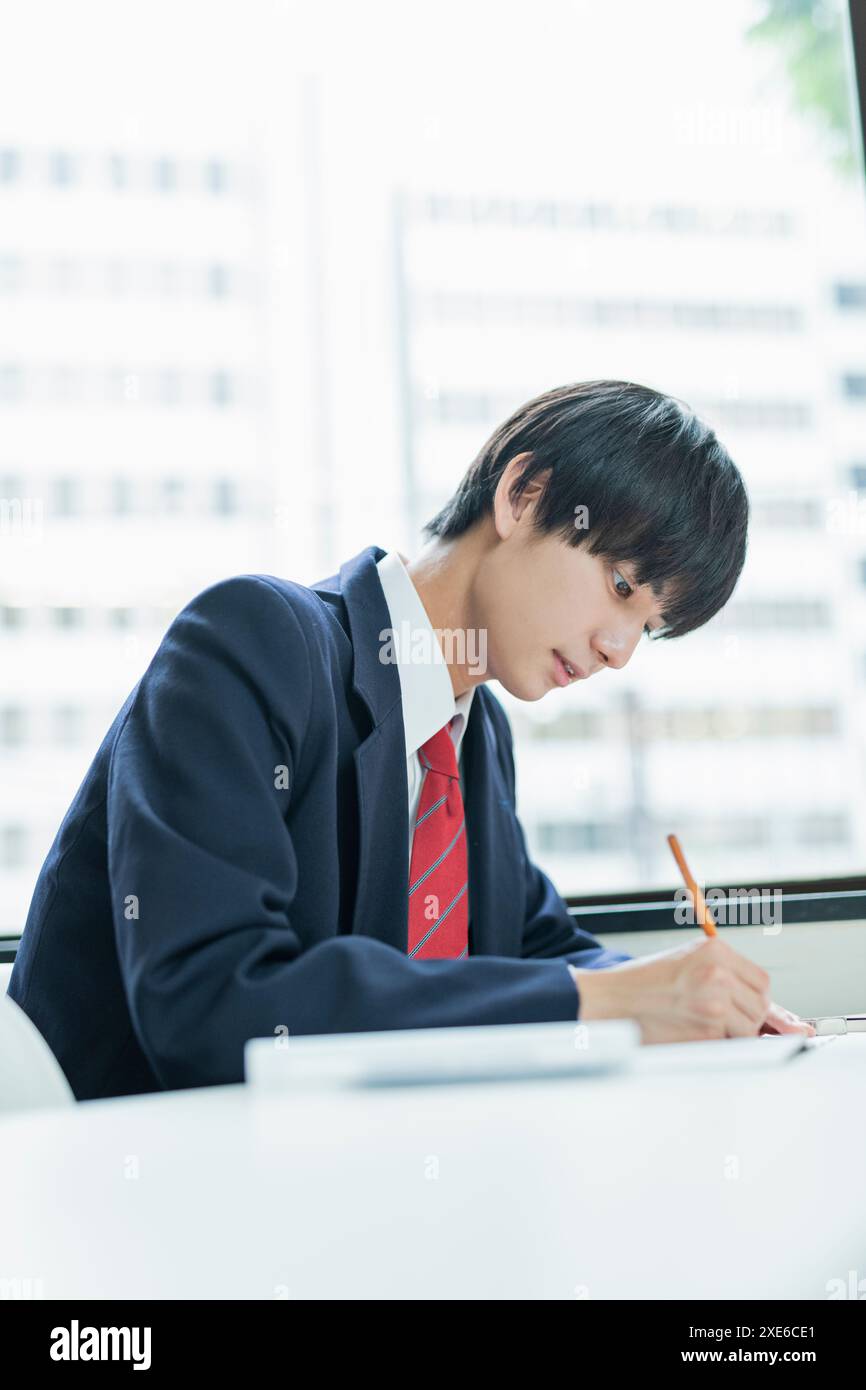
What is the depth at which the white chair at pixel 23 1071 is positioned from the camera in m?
0.83

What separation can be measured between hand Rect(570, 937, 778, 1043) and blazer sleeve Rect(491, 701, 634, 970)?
0.55 m

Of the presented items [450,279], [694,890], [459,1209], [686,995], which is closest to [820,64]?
[450,279]

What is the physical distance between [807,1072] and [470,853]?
76 centimetres

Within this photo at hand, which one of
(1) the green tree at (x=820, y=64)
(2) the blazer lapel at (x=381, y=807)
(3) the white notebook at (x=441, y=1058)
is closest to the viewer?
(3) the white notebook at (x=441, y=1058)

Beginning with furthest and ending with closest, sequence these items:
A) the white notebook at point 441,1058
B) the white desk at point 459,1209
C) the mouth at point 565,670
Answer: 1. the mouth at point 565,670
2. the white notebook at point 441,1058
3. the white desk at point 459,1209

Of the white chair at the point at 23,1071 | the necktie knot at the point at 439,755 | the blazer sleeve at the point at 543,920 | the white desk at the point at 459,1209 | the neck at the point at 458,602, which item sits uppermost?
the neck at the point at 458,602

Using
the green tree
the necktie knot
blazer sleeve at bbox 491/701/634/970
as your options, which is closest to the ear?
the necktie knot

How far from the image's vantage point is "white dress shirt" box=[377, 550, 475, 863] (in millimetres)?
1247

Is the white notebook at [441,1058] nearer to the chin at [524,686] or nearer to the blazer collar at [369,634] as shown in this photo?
the blazer collar at [369,634]

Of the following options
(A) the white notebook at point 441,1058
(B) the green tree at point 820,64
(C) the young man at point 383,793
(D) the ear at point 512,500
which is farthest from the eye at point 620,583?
(B) the green tree at point 820,64

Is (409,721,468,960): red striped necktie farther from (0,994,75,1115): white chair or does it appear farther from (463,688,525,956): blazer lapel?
(0,994,75,1115): white chair

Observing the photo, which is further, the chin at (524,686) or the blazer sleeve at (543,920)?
the blazer sleeve at (543,920)

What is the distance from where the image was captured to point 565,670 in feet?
4.18

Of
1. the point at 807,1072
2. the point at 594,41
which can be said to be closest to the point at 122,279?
the point at 594,41
